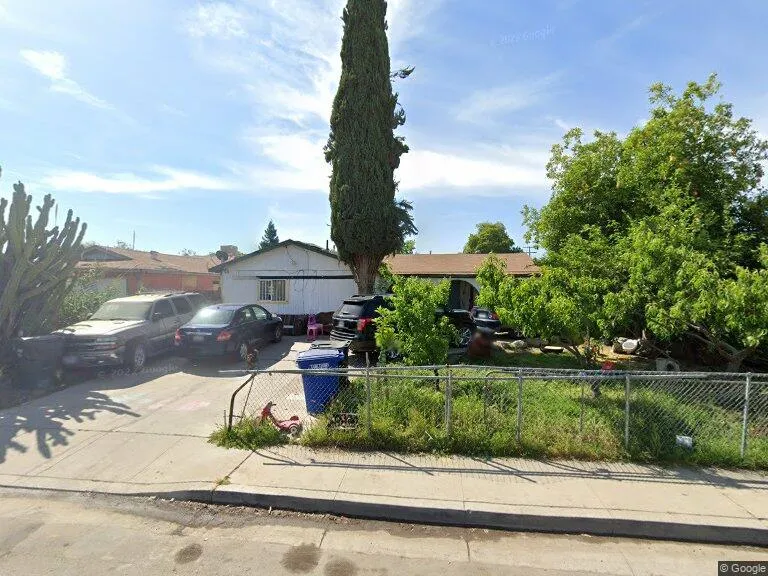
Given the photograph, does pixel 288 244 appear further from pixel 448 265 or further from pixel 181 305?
pixel 448 265

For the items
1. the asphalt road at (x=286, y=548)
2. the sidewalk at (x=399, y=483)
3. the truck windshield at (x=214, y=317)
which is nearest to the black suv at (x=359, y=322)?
the truck windshield at (x=214, y=317)

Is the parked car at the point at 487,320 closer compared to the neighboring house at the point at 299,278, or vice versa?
the parked car at the point at 487,320

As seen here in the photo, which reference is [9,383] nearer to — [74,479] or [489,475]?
[74,479]

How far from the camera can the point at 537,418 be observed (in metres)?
5.57

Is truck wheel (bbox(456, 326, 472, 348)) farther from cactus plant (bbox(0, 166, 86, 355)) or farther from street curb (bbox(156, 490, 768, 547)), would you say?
cactus plant (bbox(0, 166, 86, 355))

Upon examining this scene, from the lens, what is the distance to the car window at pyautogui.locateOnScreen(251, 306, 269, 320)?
11.6 meters

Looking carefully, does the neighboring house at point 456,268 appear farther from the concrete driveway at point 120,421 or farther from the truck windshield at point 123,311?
the concrete driveway at point 120,421

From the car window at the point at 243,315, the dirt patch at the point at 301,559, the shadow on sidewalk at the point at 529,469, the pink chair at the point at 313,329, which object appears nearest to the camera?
the dirt patch at the point at 301,559

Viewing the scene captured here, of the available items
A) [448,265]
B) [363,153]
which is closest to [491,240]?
[448,265]

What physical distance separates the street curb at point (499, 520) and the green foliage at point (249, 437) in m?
1.08

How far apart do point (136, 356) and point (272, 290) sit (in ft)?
26.4

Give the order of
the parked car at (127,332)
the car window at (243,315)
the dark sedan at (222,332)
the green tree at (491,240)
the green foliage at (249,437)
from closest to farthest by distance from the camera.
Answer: the green foliage at (249,437)
the parked car at (127,332)
the dark sedan at (222,332)
the car window at (243,315)
the green tree at (491,240)

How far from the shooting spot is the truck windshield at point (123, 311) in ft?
33.0

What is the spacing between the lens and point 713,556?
11.4 feet
